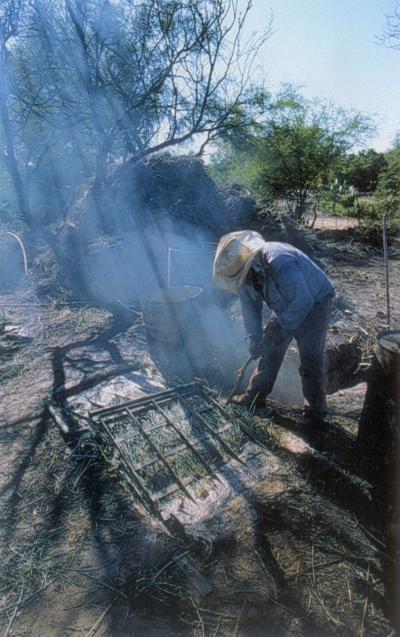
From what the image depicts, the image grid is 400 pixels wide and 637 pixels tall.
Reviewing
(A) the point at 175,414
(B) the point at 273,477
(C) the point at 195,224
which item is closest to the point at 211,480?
(B) the point at 273,477

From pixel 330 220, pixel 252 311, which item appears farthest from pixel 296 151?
pixel 252 311

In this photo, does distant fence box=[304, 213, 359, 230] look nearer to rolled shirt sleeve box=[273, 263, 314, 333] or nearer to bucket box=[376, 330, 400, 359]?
rolled shirt sleeve box=[273, 263, 314, 333]

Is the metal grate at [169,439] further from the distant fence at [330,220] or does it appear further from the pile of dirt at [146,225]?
the distant fence at [330,220]

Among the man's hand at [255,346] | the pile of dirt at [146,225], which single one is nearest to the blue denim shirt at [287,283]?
the man's hand at [255,346]

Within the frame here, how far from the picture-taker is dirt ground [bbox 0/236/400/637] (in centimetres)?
194

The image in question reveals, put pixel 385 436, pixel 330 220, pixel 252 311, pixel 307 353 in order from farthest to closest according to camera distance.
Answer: pixel 330 220 → pixel 252 311 → pixel 307 353 → pixel 385 436

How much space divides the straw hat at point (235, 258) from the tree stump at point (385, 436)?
1.10 metres

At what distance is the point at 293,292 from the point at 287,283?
0.08 metres

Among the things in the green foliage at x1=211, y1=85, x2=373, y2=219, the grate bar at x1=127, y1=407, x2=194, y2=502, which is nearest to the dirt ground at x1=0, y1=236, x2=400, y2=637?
the grate bar at x1=127, y1=407, x2=194, y2=502

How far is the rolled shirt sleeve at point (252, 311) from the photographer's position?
140 inches

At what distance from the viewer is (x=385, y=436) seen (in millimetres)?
2551

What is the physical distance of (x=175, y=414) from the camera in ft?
11.9

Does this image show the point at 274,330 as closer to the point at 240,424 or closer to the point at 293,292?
the point at 293,292

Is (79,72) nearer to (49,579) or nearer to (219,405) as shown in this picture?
(219,405)
